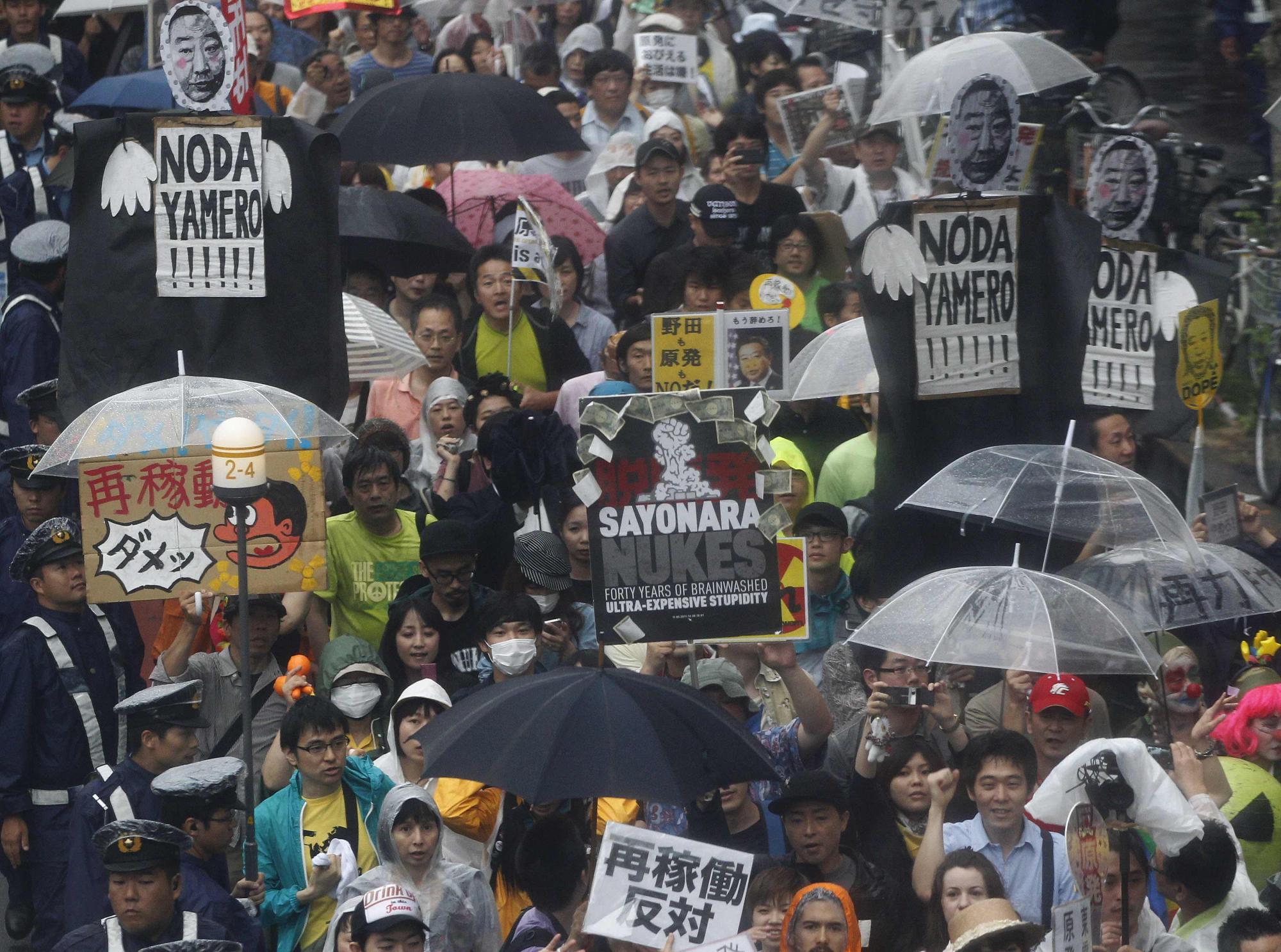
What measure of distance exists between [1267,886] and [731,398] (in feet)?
8.39

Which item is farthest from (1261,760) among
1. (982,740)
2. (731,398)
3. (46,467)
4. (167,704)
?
(46,467)

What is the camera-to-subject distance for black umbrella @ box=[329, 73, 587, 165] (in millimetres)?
Result: 11969

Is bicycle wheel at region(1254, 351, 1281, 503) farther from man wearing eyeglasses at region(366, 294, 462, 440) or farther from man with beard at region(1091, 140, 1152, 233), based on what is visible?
man wearing eyeglasses at region(366, 294, 462, 440)

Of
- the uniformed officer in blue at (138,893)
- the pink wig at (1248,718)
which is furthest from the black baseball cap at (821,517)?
the uniformed officer in blue at (138,893)

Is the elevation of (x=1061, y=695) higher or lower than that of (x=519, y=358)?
lower

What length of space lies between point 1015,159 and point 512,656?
10.8 feet

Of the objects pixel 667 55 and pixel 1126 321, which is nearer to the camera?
pixel 1126 321

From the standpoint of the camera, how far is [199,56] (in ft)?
29.1

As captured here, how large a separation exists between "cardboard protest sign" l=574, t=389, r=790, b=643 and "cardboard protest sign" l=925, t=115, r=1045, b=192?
2.44 meters

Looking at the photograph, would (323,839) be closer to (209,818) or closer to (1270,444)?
(209,818)

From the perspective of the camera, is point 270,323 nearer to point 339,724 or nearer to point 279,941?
point 339,724

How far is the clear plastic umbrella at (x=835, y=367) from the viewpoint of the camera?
32.3ft

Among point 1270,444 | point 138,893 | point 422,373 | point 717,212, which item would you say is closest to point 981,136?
point 717,212

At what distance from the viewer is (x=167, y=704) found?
7508mm
